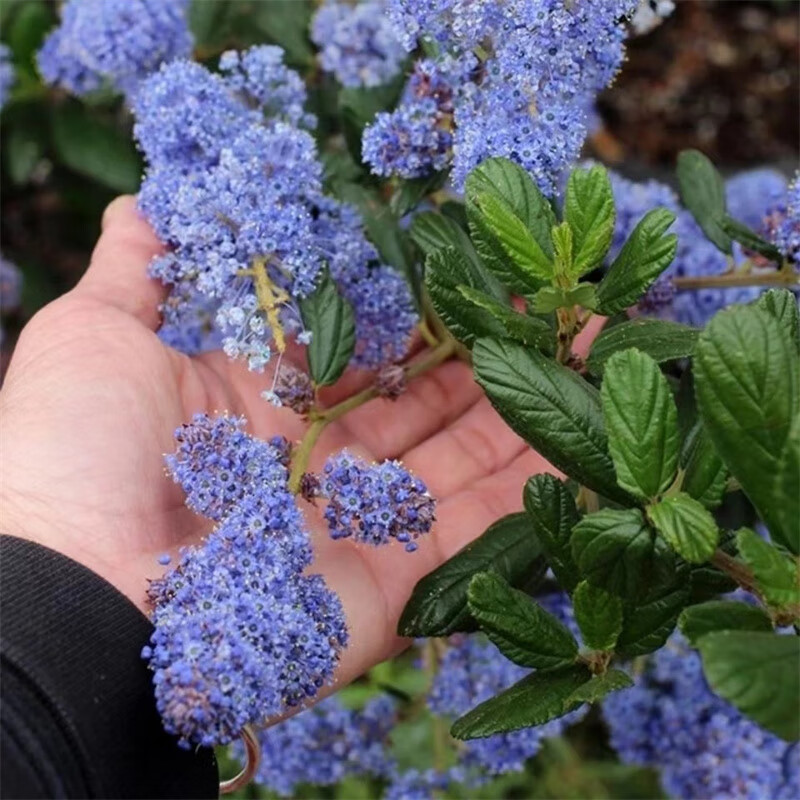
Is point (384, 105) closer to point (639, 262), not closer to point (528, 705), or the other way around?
point (639, 262)

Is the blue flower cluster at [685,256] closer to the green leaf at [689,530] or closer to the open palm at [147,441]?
the open palm at [147,441]

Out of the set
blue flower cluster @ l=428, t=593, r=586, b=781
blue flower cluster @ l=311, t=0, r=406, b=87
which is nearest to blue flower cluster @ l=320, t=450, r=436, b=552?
blue flower cluster @ l=428, t=593, r=586, b=781

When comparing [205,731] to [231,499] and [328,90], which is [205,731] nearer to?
[231,499]

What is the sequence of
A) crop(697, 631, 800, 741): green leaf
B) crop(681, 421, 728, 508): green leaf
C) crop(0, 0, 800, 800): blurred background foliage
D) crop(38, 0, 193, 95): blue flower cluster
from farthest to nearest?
crop(0, 0, 800, 800): blurred background foliage < crop(38, 0, 193, 95): blue flower cluster < crop(681, 421, 728, 508): green leaf < crop(697, 631, 800, 741): green leaf

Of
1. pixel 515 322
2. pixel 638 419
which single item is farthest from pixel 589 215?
pixel 638 419

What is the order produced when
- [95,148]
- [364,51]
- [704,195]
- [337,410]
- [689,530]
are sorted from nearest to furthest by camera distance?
[689,530] → [337,410] → [704,195] → [364,51] → [95,148]

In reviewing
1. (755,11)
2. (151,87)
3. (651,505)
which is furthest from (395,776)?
(755,11)

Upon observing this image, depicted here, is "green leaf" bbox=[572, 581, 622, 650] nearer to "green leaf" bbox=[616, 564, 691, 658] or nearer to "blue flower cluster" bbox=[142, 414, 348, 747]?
"green leaf" bbox=[616, 564, 691, 658]

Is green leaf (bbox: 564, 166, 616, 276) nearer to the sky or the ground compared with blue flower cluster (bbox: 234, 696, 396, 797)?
nearer to the sky
